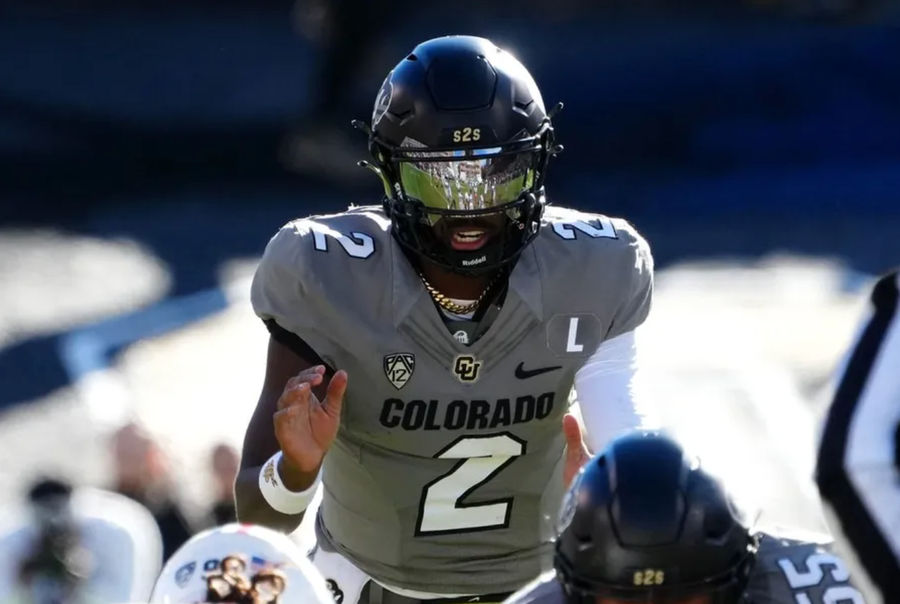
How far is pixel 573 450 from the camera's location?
3.81 m

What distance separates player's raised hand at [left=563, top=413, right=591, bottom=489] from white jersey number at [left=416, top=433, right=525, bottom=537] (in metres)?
0.29

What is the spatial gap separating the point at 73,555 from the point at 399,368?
3.17 feet

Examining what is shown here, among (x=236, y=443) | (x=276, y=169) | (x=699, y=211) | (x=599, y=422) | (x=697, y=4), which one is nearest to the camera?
(x=599, y=422)

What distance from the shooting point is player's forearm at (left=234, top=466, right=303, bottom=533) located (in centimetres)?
396

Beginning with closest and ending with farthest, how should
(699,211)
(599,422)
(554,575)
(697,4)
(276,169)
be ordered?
1. (554,575)
2. (599,422)
3. (699,211)
4. (276,169)
5. (697,4)

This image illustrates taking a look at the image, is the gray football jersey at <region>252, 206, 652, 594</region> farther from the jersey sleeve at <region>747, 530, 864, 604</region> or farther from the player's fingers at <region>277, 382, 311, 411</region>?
the jersey sleeve at <region>747, 530, 864, 604</region>

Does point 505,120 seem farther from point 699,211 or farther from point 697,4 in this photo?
point 697,4

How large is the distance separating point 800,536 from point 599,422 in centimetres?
84

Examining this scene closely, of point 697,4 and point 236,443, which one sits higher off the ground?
point 236,443

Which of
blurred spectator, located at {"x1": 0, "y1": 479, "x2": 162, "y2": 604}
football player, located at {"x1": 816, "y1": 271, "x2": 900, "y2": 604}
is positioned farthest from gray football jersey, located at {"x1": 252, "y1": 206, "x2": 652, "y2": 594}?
football player, located at {"x1": 816, "y1": 271, "x2": 900, "y2": 604}

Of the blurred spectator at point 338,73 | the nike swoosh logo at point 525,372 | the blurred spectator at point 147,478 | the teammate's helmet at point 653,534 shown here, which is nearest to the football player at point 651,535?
the teammate's helmet at point 653,534

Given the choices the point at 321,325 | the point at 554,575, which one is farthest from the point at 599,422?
the point at 554,575

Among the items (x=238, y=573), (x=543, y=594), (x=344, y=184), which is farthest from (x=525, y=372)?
(x=344, y=184)

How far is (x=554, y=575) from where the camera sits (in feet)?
10.6
